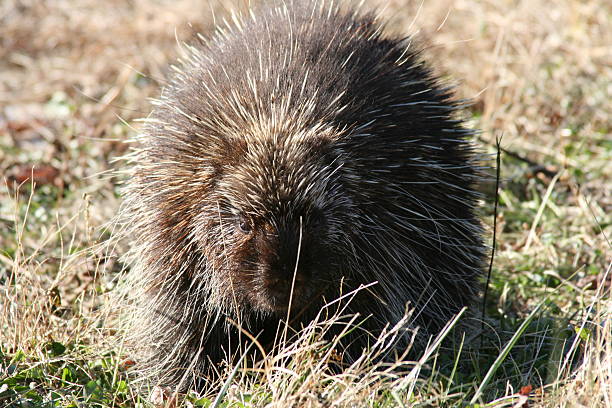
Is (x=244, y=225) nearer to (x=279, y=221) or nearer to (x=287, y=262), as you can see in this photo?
(x=279, y=221)

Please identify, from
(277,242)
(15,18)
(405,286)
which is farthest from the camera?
(15,18)

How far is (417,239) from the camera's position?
17.3 feet

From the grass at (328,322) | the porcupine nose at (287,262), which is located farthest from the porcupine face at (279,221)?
the grass at (328,322)

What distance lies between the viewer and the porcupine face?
14.5 feet

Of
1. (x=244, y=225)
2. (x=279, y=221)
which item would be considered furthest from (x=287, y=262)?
(x=244, y=225)

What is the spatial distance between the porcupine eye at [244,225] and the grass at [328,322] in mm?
693

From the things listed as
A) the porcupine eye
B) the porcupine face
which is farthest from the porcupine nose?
the porcupine eye

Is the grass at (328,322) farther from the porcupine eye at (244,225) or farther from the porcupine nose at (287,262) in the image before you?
the porcupine eye at (244,225)

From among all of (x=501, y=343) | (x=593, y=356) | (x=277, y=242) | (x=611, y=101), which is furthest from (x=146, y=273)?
(x=611, y=101)

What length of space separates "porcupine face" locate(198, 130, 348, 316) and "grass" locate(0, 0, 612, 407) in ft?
1.19

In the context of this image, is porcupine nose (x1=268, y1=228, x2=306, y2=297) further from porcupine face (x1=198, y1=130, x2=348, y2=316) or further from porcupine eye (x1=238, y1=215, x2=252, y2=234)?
porcupine eye (x1=238, y1=215, x2=252, y2=234)

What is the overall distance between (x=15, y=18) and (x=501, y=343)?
10.5 m

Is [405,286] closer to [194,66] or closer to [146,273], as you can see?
[146,273]

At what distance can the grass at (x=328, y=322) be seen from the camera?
4691 mm
